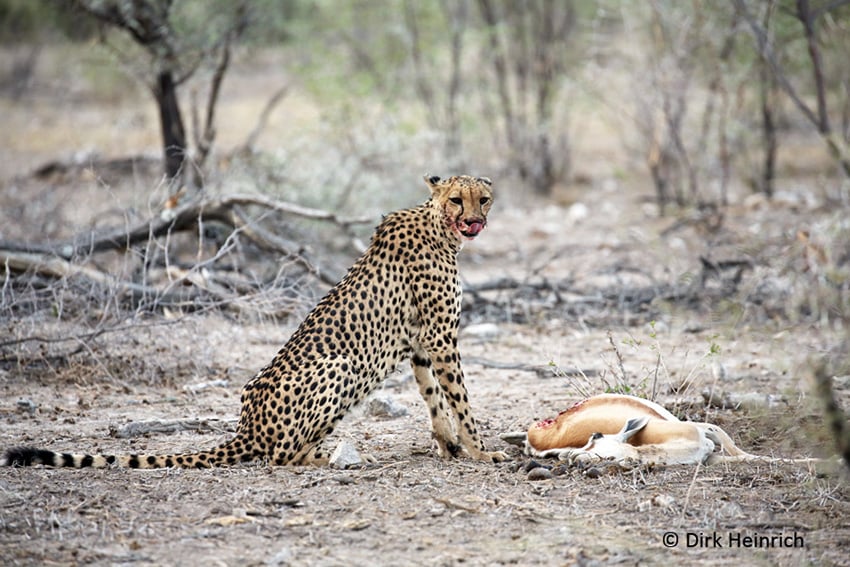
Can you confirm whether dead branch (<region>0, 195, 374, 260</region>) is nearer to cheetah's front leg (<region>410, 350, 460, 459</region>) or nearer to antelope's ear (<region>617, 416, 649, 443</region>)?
cheetah's front leg (<region>410, 350, 460, 459</region>)

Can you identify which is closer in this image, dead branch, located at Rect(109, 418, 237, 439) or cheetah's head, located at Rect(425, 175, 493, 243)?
cheetah's head, located at Rect(425, 175, 493, 243)

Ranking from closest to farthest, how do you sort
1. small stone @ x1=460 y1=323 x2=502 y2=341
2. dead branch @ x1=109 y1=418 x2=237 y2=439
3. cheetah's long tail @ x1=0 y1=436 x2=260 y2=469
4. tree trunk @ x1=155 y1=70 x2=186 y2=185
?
cheetah's long tail @ x1=0 y1=436 x2=260 y2=469
dead branch @ x1=109 y1=418 x2=237 y2=439
small stone @ x1=460 y1=323 x2=502 y2=341
tree trunk @ x1=155 y1=70 x2=186 y2=185

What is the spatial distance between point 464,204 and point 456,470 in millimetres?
1224

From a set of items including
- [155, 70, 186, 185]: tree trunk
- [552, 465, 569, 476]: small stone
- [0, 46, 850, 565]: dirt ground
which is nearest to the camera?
[0, 46, 850, 565]: dirt ground

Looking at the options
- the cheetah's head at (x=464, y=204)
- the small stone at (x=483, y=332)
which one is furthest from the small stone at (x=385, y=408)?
the small stone at (x=483, y=332)

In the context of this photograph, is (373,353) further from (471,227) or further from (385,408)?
(385,408)

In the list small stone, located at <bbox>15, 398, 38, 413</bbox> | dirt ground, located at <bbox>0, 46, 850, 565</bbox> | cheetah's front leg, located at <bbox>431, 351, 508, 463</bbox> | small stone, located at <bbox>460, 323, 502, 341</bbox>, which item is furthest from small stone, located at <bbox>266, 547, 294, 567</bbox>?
small stone, located at <bbox>460, 323, 502, 341</bbox>

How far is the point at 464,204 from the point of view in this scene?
486 centimetres

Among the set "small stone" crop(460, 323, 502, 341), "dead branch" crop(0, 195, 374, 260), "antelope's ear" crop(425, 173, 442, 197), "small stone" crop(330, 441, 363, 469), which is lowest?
"small stone" crop(330, 441, 363, 469)

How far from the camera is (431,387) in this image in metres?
4.97

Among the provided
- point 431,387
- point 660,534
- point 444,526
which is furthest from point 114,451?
point 660,534

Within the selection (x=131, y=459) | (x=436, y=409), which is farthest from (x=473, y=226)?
(x=131, y=459)

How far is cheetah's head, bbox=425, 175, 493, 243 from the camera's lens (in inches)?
191

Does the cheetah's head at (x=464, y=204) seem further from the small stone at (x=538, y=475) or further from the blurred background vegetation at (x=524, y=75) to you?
the blurred background vegetation at (x=524, y=75)
